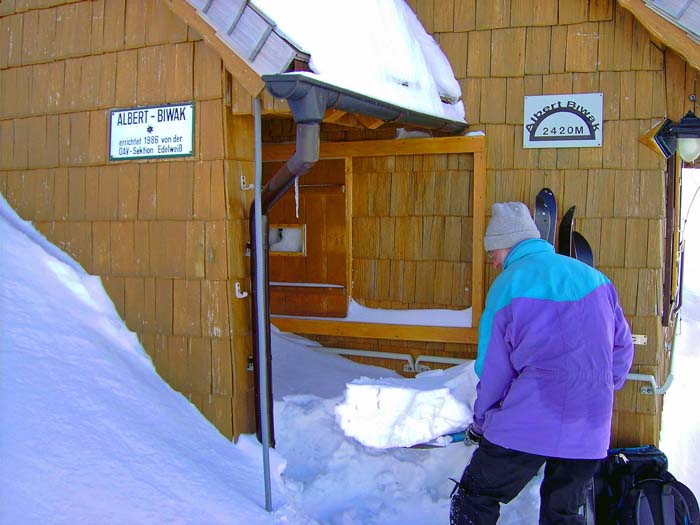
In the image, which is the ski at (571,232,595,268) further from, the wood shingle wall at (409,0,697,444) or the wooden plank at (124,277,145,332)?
the wooden plank at (124,277,145,332)

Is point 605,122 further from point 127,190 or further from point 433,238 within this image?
point 127,190

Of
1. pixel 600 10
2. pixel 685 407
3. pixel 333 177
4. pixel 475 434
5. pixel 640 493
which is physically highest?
pixel 600 10

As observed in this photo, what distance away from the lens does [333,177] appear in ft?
17.7

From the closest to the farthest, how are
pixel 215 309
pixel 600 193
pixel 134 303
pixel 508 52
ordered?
pixel 215 309
pixel 134 303
pixel 600 193
pixel 508 52

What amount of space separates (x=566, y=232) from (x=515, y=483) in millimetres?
2289

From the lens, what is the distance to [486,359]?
9.46 feet

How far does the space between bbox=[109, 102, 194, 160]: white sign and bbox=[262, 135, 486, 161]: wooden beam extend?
4.87 feet

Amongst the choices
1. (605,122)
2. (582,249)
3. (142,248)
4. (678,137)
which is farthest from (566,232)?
(142,248)

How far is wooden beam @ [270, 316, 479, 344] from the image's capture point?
499 cm

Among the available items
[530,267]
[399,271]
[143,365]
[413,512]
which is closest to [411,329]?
[399,271]

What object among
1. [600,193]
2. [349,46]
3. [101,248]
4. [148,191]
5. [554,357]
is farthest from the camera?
[600,193]

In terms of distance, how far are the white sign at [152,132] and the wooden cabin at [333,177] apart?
5 cm

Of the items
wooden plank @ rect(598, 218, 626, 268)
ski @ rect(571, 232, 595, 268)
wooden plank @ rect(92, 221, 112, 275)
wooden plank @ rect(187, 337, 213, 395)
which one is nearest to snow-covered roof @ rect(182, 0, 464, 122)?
ski @ rect(571, 232, 595, 268)

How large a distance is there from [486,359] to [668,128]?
263 centimetres
